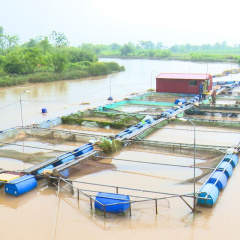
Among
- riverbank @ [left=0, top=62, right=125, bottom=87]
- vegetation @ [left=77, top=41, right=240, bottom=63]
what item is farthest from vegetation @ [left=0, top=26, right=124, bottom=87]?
vegetation @ [left=77, top=41, right=240, bottom=63]

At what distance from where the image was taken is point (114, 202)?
766 cm

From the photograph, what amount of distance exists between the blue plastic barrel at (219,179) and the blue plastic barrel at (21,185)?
452 cm

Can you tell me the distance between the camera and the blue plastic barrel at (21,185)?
879cm

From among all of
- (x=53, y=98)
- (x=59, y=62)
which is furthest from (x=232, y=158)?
(x=59, y=62)

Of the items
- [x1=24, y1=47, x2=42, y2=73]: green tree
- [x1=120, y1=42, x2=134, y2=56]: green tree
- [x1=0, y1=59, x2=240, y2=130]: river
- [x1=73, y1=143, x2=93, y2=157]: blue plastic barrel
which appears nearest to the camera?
[x1=73, y1=143, x2=93, y2=157]: blue plastic barrel

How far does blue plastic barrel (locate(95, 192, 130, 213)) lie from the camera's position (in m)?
7.60

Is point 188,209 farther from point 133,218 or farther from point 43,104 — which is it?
point 43,104

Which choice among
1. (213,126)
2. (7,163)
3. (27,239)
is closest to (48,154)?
(7,163)

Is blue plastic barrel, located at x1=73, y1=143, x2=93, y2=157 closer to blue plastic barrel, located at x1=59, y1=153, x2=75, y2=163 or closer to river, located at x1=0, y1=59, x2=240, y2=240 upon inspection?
blue plastic barrel, located at x1=59, y1=153, x2=75, y2=163

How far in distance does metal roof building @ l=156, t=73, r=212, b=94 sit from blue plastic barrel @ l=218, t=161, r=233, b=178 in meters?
13.8

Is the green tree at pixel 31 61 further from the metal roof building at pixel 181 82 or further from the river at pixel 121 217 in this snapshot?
the river at pixel 121 217

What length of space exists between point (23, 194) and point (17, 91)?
21671mm

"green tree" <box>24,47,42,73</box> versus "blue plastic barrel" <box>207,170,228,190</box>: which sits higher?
"green tree" <box>24,47,42,73</box>

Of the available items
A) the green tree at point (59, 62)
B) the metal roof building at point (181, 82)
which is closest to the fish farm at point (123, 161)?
the metal roof building at point (181, 82)
